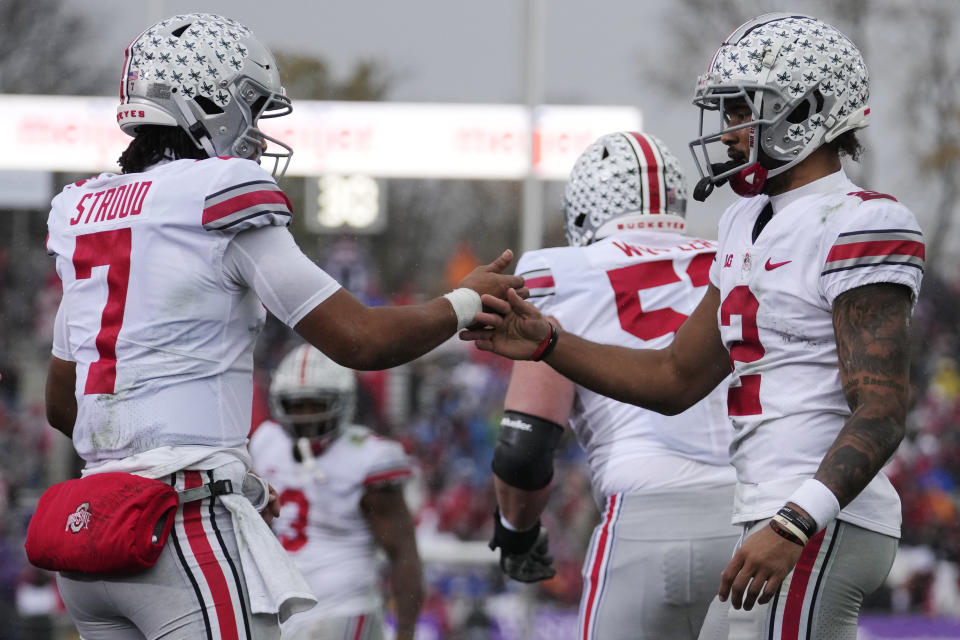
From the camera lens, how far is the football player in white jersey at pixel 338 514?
4.62 meters

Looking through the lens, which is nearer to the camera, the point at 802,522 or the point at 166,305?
the point at 802,522

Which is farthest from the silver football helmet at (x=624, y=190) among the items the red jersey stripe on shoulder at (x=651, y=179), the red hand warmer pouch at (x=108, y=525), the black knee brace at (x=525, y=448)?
Result: the red hand warmer pouch at (x=108, y=525)

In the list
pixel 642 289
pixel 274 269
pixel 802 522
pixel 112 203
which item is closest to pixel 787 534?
pixel 802 522

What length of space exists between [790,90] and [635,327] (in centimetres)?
97

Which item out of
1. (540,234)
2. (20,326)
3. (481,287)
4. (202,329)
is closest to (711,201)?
(540,234)

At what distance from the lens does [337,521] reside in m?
4.70

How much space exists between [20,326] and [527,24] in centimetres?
380

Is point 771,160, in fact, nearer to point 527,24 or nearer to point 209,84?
point 209,84

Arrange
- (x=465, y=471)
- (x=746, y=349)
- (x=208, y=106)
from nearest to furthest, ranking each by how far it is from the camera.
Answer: (x=746, y=349)
(x=208, y=106)
(x=465, y=471)

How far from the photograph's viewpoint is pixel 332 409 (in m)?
4.88

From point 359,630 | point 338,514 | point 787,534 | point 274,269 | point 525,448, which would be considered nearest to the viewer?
point 787,534

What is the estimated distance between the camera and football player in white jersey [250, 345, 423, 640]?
462cm

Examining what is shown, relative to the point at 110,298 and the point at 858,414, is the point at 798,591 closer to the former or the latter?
the point at 858,414

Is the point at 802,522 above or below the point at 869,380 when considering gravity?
below
